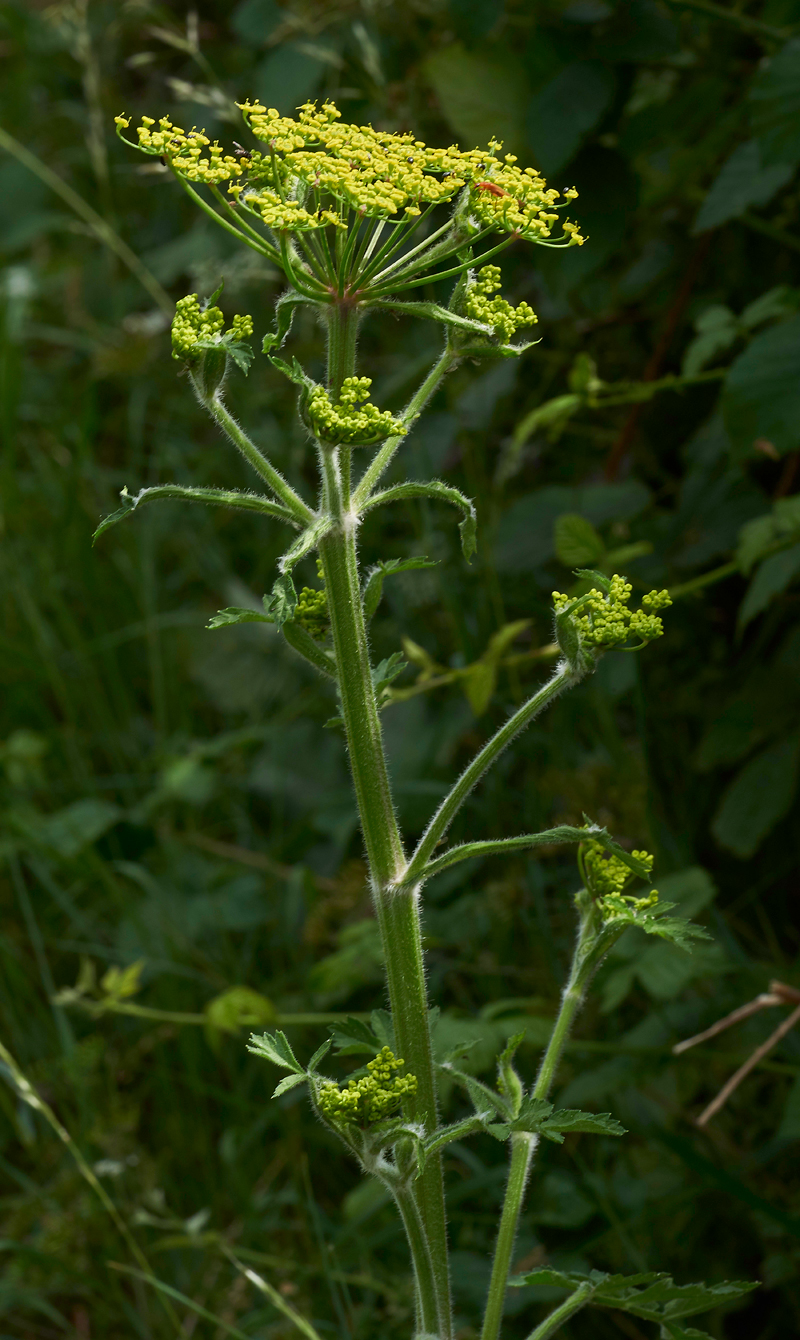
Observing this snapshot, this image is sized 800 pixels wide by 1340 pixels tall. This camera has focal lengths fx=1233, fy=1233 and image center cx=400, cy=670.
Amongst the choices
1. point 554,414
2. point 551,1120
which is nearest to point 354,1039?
point 551,1120

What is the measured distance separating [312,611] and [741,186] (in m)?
1.46

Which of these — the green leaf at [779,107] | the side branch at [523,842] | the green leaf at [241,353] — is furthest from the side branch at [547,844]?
the green leaf at [779,107]

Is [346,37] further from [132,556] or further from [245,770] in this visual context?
[245,770]

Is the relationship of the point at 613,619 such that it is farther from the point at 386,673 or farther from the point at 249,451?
the point at 249,451

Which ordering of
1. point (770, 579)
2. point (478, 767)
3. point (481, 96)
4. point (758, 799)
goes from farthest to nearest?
point (481, 96)
point (758, 799)
point (770, 579)
point (478, 767)

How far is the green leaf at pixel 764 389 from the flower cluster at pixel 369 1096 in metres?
1.32

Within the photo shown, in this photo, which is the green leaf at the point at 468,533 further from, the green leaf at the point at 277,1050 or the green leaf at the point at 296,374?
the green leaf at the point at 277,1050

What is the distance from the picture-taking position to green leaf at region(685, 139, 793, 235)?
2.28 meters

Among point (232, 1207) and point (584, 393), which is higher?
point (584, 393)

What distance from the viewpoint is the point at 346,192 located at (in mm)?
1117

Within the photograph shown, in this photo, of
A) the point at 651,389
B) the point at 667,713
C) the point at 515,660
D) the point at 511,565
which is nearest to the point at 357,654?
the point at 515,660

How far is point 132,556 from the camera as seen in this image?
12.6ft

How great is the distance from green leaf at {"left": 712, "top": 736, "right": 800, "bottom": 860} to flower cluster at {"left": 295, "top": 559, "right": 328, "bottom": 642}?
4.03ft

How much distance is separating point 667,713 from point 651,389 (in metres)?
0.79
